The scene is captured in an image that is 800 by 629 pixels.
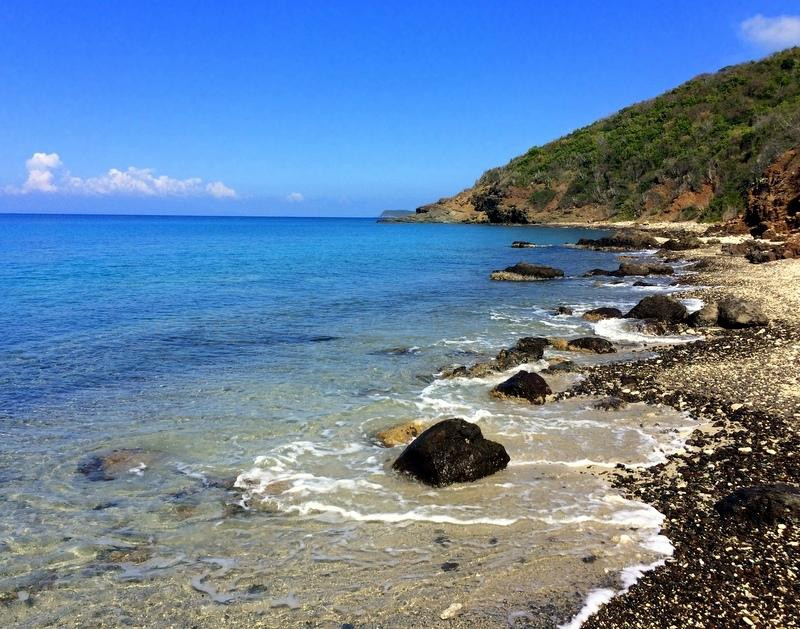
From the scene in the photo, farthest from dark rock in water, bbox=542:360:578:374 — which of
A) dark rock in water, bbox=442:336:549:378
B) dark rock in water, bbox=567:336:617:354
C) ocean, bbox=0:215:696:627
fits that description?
dark rock in water, bbox=567:336:617:354

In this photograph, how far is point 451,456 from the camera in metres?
8.75

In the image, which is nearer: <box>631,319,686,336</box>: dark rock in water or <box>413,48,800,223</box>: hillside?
<box>631,319,686,336</box>: dark rock in water

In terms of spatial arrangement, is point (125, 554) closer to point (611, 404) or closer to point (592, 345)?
point (611, 404)

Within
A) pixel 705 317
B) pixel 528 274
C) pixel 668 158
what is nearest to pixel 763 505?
pixel 705 317

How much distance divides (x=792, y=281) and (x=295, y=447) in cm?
2242

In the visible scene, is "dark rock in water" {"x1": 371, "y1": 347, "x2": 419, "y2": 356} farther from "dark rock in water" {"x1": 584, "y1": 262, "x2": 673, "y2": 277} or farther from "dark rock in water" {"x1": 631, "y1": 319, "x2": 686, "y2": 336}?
"dark rock in water" {"x1": 584, "y1": 262, "x2": 673, "y2": 277}

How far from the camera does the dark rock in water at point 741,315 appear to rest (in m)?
16.8

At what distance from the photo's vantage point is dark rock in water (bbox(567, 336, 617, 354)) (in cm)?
1622

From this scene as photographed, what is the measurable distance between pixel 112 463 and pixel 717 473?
9.35 m

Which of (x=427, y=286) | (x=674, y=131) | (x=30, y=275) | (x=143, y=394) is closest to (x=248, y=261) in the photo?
(x=30, y=275)

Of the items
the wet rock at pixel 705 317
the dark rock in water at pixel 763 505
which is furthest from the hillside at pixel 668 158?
the dark rock in water at pixel 763 505

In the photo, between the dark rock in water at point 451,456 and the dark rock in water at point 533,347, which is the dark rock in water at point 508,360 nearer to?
the dark rock in water at point 533,347

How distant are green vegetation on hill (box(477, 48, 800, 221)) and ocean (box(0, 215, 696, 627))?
179 ft

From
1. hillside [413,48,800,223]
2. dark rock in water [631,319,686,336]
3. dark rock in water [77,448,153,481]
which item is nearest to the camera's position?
dark rock in water [77,448,153,481]
